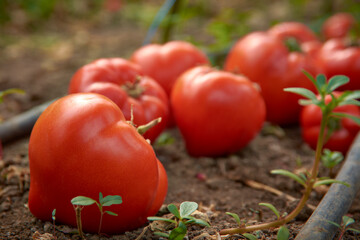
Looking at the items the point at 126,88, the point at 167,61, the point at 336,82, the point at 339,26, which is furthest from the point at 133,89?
the point at 339,26

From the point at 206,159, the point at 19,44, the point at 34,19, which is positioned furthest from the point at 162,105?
the point at 34,19

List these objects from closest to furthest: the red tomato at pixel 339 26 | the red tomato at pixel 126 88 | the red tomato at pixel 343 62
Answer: the red tomato at pixel 126 88, the red tomato at pixel 343 62, the red tomato at pixel 339 26

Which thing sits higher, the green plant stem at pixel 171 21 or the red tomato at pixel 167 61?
the green plant stem at pixel 171 21

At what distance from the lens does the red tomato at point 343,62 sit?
7.54 feet

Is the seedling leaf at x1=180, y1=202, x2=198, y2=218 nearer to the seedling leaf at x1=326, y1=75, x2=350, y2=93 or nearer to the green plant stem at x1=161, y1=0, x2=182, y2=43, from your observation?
the seedling leaf at x1=326, y1=75, x2=350, y2=93

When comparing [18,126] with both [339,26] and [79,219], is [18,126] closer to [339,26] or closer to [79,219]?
[79,219]

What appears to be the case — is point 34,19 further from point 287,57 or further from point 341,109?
point 341,109

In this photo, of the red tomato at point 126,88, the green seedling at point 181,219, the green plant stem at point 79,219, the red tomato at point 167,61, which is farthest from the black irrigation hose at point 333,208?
the red tomato at point 167,61

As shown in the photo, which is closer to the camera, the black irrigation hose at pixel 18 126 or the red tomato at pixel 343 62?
the black irrigation hose at pixel 18 126

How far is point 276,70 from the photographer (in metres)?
2.15

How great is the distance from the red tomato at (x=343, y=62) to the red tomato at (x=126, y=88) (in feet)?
3.85

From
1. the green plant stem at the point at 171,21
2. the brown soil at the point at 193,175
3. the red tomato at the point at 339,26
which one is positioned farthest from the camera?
the red tomato at the point at 339,26

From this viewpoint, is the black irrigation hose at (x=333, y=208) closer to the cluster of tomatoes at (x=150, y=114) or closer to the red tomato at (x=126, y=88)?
the cluster of tomatoes at (x=150, y=114)

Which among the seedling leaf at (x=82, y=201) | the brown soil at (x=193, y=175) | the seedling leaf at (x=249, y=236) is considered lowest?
the brown soil at (x=193, y=175)
